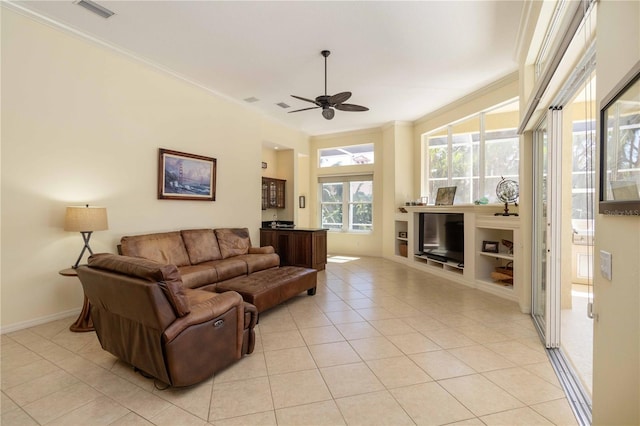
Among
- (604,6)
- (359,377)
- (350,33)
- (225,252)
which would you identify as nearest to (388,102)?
(350,33)

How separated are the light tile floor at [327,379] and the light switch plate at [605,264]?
3.56ft

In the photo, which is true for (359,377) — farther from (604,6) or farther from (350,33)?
(350,33)

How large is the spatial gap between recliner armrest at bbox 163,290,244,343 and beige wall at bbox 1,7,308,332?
235 cm

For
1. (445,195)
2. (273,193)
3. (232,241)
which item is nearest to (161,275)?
(232,241)

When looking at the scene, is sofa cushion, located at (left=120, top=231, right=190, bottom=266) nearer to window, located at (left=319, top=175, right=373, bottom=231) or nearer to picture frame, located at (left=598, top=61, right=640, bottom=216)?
picture frame, located at (left=598, top=61, right=640, bottom=216)

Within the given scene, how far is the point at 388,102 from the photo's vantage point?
5.76m

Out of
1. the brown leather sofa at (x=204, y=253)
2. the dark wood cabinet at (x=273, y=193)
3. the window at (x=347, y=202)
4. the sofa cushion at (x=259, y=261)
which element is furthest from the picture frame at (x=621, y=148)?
the window at (x=347, y=202)

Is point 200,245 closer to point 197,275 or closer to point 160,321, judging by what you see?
point 197,275

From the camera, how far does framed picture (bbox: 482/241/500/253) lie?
458cm

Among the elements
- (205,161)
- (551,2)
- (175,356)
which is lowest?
(175,356)

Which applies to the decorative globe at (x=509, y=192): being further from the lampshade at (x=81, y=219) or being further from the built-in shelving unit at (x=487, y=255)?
the lampshade at (x=81, y=219)

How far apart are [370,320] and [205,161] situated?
3726 millimetres

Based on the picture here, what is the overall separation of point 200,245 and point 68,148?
6.61 feet

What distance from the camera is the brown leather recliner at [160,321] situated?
6.32 feet
